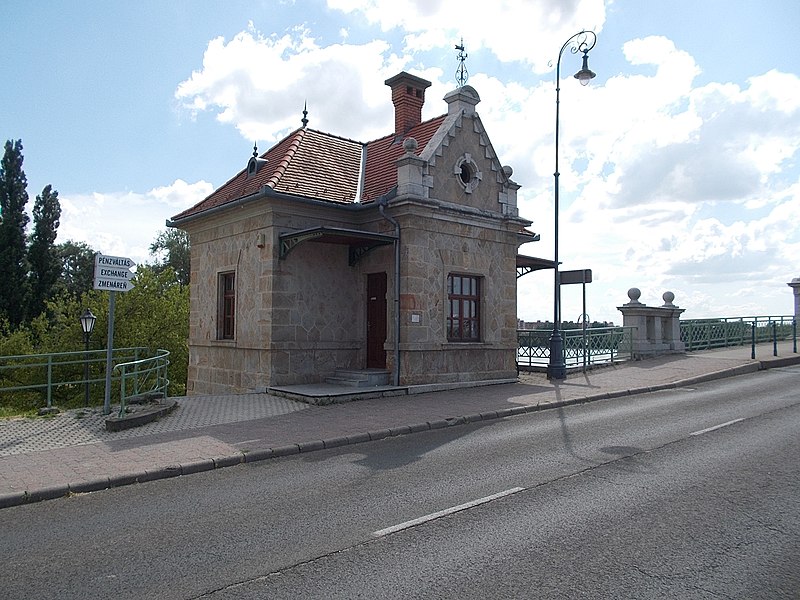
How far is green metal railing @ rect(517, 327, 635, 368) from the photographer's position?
1962 centimetres

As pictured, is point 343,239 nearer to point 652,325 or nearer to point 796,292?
point 652,325

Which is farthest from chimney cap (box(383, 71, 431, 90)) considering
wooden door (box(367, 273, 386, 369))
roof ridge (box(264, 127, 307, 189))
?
wooden door (box(367, 273, 386, 369))

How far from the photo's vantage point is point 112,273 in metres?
10.8

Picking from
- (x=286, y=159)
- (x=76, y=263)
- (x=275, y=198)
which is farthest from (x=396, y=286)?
(x=76, y=263)

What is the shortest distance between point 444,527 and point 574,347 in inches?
597

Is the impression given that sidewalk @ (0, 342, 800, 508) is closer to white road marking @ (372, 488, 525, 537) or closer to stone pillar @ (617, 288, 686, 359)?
white road marking @ (372, 488, 525, 537)

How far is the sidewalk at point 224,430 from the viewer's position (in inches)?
297

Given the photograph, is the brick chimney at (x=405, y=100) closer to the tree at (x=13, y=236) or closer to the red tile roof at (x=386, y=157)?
the red tile roof at (x=386, y=157)

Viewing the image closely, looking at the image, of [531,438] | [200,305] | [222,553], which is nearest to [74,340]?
[200,305]

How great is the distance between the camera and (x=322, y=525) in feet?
18.5

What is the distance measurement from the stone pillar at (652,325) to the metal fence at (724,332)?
0.87m

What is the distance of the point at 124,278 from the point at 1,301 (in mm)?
28681

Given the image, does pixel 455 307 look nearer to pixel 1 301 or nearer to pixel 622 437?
pixel 622 437

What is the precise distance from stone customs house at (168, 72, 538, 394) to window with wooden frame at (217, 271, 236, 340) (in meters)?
0.04
